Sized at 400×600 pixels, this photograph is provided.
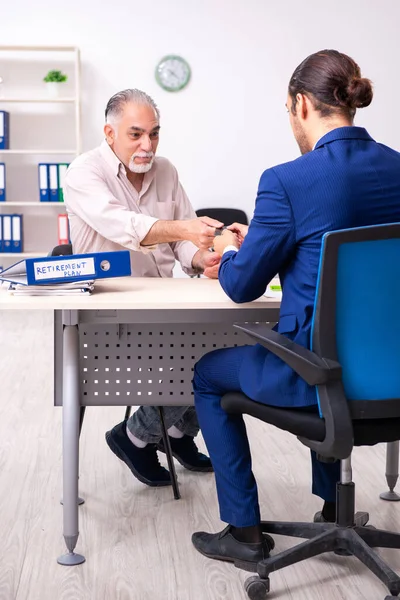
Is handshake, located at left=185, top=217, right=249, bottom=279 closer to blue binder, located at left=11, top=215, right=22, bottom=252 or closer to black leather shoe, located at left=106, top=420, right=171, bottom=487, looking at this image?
black leather shoe, located at left=106, top=420, right=171, bottom=487

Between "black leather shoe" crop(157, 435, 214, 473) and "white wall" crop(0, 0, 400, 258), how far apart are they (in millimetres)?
3824

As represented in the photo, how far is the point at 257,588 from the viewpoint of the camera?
6.33ft

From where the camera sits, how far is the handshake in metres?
2.32

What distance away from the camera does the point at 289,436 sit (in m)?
3.37

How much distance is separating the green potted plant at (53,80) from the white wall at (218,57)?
232 millimetres

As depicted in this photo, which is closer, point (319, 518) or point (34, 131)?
point (319, 518)

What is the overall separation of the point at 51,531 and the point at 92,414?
137 centimetres

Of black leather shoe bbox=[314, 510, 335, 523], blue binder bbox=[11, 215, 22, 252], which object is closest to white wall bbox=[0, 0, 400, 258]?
blue binder bbox=[11, 215, 22, 252]

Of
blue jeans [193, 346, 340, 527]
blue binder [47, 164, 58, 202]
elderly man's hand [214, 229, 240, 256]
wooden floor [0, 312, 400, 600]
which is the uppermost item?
blue binder [47, 164, 58, 202]

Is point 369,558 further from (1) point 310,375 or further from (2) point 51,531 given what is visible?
(2) point 51,531

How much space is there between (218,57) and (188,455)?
4251mm

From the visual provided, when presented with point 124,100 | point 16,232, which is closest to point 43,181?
point 16,232

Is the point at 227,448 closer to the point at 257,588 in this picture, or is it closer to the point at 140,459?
the point at 257,588

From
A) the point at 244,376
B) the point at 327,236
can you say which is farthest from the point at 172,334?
the point at 327,236
